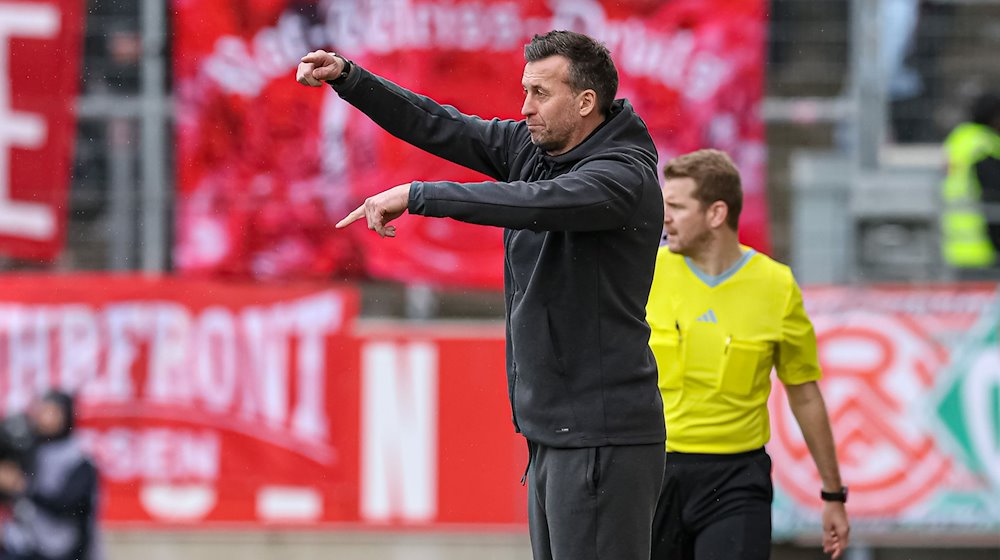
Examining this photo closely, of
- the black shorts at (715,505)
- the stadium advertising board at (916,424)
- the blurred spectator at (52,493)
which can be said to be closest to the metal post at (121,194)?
the blurred spectator at (52,493)

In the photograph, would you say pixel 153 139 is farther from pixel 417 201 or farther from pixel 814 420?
pixel 417 201

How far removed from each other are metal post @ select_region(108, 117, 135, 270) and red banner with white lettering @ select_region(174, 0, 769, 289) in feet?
1.01

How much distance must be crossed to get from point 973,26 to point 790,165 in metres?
1.34

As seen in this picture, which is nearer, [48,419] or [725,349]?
[725,349]

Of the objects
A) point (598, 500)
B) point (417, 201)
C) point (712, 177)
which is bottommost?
point (598, 500)

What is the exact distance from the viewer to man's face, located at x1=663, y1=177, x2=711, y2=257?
5.14m

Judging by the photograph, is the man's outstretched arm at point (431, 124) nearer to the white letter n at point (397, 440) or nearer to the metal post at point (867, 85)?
the white letter n at point (397, 440)

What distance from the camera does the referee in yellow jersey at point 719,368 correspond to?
506 cm

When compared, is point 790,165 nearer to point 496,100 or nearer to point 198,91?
point 496,100

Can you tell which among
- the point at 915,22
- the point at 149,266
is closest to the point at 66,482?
the point at 149,266

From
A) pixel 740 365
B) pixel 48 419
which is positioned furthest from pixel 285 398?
pixel 740 365

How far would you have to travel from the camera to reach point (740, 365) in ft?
16.6

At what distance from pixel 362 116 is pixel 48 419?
2385 mm

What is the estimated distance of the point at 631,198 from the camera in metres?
3.84
